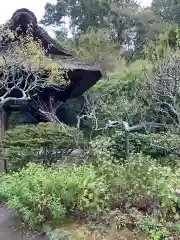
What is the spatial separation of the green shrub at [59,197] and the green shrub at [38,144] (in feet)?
10.4

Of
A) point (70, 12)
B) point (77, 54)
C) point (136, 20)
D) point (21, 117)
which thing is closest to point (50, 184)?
point (21, 117)

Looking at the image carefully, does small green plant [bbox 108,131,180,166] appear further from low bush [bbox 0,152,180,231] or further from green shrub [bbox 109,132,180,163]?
low bush [bbox 0,152,180,231]

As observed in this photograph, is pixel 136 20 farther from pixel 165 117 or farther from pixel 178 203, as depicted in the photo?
pixel 178 203

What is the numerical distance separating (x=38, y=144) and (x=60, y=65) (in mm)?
2424

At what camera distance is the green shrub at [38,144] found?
26.8 feet

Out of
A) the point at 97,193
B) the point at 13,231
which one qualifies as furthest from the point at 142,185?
the point at 13,231

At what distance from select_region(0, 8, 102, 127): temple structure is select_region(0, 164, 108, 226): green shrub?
435cm

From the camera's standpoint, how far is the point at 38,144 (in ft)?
26.9

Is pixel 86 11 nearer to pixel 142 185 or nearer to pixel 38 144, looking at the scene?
pixel 38 144

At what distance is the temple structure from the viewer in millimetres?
9930

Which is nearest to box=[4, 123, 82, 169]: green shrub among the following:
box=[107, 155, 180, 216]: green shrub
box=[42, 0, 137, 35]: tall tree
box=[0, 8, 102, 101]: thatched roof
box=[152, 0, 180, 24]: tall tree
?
box=[0, 8, 102, 101]: thatched roof

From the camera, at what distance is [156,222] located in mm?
4172

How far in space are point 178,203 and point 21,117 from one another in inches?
316

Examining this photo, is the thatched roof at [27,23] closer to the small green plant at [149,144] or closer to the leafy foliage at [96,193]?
the small green plant at [149,144]
